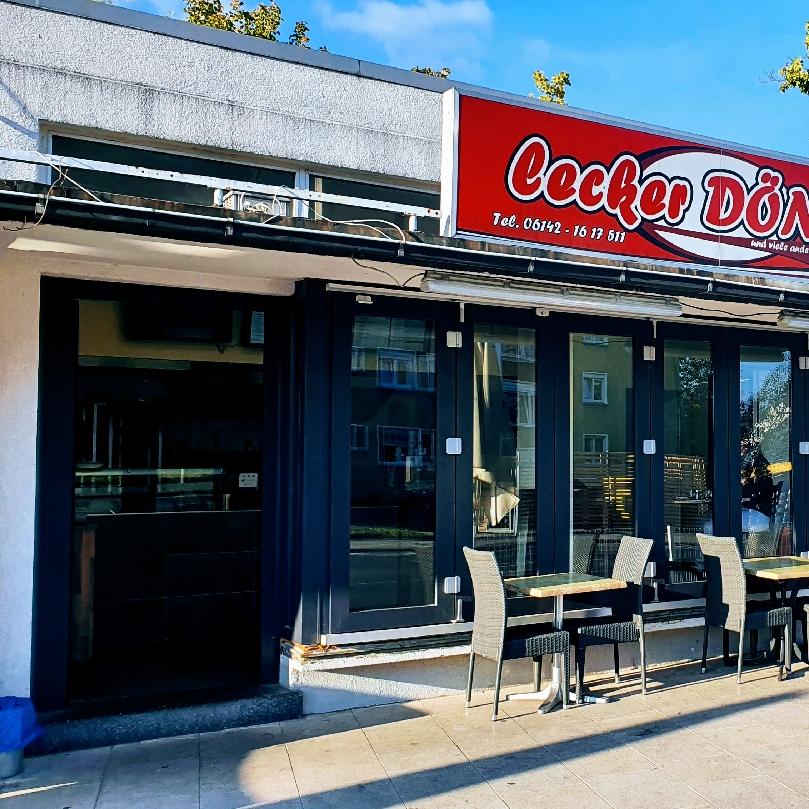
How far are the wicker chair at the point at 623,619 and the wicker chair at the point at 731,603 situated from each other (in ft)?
2.12

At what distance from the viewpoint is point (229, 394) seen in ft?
25.4

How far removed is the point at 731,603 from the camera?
6195mm

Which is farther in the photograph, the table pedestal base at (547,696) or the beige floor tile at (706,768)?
the table pedestal base at (547,696)

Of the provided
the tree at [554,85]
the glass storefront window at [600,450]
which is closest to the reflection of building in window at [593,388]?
the glass storefront window at [600,450]

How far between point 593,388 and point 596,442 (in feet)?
1.44

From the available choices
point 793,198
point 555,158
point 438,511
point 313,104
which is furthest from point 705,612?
point 313,104

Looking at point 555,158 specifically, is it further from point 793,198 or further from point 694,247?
point 793,198

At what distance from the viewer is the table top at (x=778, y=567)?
6.12 metres

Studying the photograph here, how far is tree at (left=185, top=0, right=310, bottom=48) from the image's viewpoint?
15.5m

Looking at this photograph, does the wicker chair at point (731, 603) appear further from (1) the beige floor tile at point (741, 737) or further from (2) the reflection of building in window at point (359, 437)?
(2) the reflection of building in window at point (359, 437)

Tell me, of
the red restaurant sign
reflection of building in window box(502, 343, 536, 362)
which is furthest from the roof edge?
reflection of building in window box(502, 343, 536, 362)

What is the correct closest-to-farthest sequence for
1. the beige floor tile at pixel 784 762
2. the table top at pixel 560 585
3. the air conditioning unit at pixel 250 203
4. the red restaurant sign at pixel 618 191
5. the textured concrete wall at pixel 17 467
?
the beige floor tile at pixel 784 762, the air conditioning unit at pixel 250 203, the textured concrete wall at pixel 17 467, the red restaurant sign at pixel 618 191, the table top at pixel 560 585

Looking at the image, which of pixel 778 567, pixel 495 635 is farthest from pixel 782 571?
pixel 495 635

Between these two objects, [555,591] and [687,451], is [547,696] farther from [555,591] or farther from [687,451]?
[687,451]
